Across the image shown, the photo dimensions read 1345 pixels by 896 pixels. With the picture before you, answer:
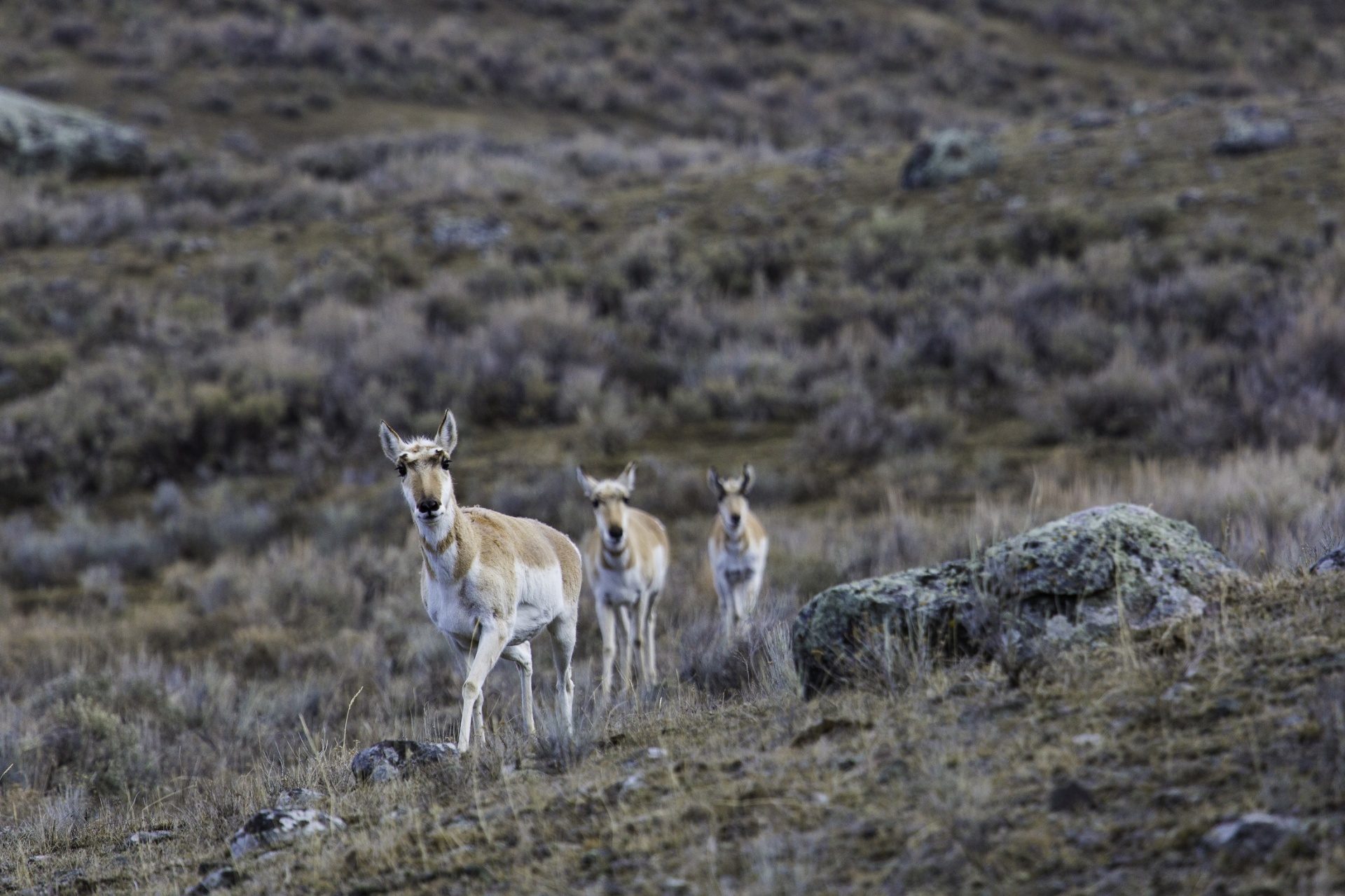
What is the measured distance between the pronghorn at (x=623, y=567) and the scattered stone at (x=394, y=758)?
243cm

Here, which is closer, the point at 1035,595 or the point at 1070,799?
the point at 1070,799

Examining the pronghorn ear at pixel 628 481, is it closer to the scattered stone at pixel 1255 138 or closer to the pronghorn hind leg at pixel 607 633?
the pronghorn hind leg at pixel 607 633

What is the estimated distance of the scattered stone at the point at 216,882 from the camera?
4500 millimetres

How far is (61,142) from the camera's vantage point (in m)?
30.8

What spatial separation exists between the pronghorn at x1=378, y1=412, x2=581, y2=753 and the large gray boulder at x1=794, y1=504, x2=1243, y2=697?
4.93 ft

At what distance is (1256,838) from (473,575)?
170 inches

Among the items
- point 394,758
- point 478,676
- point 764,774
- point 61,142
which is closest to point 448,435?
point 478,676

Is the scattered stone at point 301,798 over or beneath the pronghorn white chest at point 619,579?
over

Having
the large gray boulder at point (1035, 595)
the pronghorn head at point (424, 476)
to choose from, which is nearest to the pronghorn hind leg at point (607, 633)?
the pronghorn head at point (424, 476)

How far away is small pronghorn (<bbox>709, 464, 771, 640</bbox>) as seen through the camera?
1002 cm

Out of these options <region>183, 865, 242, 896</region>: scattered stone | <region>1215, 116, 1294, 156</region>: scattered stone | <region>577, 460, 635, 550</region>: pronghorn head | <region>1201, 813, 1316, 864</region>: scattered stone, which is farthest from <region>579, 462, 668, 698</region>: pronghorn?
<region>1215, 116, 1294, 156</region>: scattered stone

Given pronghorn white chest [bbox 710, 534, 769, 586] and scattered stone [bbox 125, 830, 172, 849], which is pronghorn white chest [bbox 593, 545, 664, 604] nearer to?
pronghorn white chest [bbox 710, 534, 769, 586]

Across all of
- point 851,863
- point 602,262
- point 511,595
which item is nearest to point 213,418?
point 602,262

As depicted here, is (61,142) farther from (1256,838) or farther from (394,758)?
(1256,838)
